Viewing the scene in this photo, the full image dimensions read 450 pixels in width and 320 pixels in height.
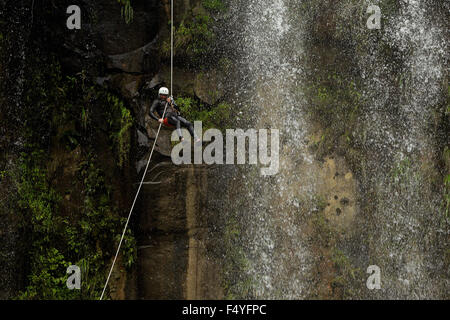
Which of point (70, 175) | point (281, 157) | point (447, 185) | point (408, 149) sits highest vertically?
point (408, 149)

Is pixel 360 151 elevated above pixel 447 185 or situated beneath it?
elevated above

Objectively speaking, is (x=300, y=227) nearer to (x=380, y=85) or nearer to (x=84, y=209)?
(x=380, y=85)

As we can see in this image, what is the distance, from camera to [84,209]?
7.58m

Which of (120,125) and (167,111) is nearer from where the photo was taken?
(167,111)

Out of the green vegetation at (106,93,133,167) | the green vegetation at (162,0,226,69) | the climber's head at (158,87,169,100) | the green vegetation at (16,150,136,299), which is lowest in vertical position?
the green vegetation at (16,150,136,299)

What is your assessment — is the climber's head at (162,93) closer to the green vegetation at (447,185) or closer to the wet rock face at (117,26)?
the wet rock face at (117,26)

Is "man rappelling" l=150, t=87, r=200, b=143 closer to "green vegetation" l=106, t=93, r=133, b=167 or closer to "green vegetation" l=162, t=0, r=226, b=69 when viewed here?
"green vegetation" l=106, t=93, r=133, b=167

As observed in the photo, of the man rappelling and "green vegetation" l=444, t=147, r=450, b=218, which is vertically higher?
the man rappelling

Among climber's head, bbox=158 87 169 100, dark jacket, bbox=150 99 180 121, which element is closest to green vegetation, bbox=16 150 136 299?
dark jacket, bbox=150 99 180 121

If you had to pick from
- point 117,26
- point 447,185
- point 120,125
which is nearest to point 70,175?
point 120,125

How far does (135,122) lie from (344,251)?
3.69m

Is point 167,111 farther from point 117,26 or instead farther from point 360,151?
point 360,151

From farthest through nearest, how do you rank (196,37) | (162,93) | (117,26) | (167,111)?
(196,37)
(117,26)
(167,111)
(162,93)

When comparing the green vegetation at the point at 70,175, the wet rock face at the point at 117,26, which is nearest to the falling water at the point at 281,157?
the wet rock face at the point at 117,26
